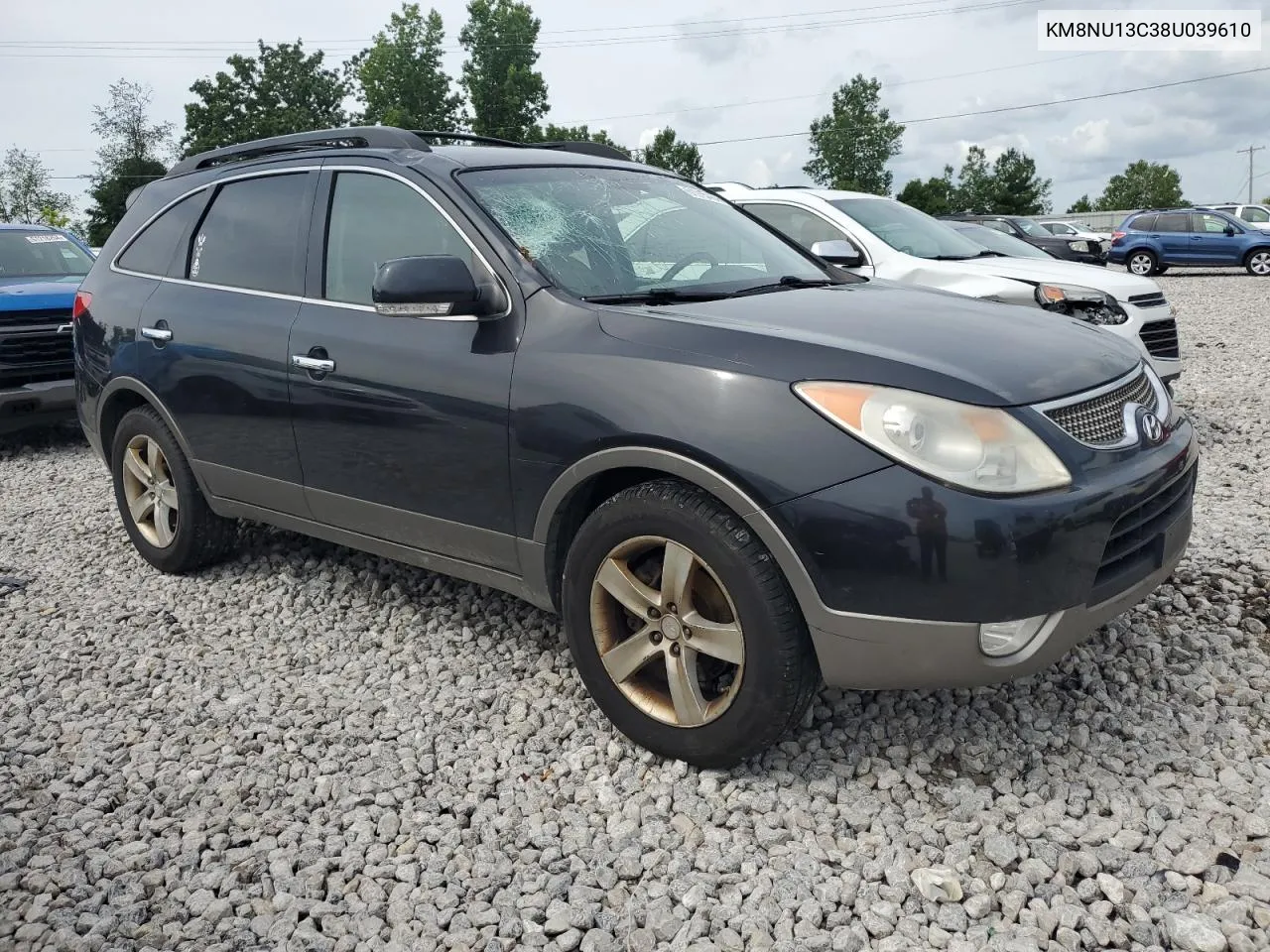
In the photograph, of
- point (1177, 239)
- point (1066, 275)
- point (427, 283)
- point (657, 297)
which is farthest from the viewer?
point (1177, 239)

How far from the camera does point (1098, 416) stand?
285 centimetres

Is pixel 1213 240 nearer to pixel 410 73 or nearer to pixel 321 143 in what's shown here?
pixel 321 143

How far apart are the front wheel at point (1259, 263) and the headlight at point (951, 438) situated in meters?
24.3

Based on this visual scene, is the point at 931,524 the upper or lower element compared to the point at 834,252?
lower

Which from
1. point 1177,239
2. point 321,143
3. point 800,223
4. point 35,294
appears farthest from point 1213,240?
point 321,143

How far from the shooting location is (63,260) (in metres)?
9.44

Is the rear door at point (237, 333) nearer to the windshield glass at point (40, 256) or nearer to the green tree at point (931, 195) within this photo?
the windshield glass at point (40, 256)

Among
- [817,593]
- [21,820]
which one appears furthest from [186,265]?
[817,593]

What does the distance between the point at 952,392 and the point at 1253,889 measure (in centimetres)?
134

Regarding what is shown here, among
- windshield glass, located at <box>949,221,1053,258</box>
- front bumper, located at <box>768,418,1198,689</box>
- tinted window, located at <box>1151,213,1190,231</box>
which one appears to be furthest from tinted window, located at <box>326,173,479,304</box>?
tinted window, located at <box>1151,213,1190,231</box>

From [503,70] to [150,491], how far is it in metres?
70.8

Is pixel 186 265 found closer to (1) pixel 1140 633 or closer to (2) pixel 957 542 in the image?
(2) pixel 957 542

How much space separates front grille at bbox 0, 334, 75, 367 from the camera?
25.9 ft

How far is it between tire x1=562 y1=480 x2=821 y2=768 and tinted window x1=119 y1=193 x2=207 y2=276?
276cm
